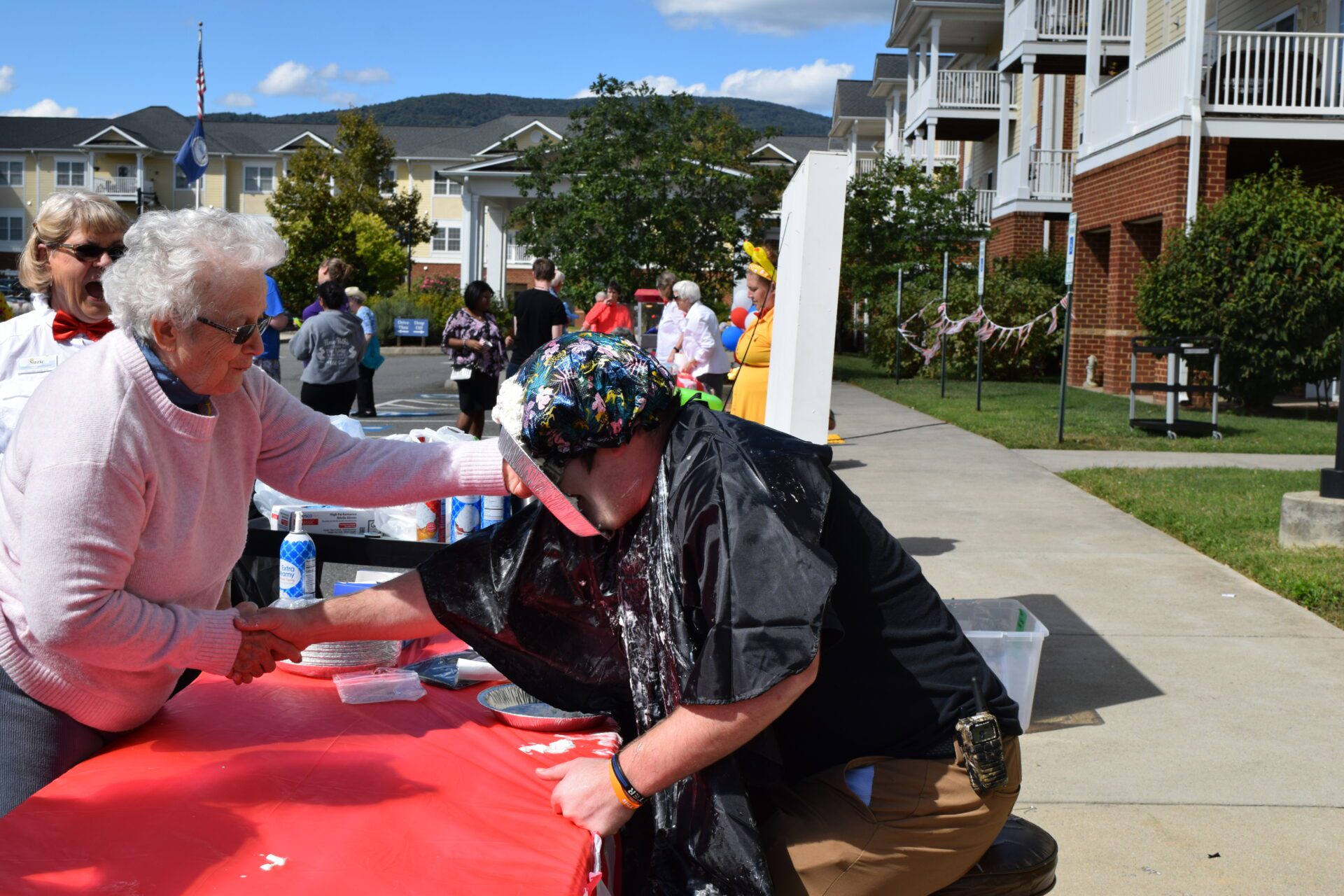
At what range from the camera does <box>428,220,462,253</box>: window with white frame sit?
74.5m

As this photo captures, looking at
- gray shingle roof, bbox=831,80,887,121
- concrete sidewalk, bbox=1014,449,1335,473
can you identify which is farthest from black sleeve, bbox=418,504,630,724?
gray shingle roof, bbox=831,80,887,121

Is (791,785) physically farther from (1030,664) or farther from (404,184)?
(404,184)

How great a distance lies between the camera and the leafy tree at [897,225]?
27.1 m

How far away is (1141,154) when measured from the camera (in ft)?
62.0

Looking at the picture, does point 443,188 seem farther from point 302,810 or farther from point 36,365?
point 302,810

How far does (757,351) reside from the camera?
27.5ft

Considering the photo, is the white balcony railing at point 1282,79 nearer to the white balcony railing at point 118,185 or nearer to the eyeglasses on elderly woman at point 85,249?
the eyeglasses on elderly woman at point 85,249

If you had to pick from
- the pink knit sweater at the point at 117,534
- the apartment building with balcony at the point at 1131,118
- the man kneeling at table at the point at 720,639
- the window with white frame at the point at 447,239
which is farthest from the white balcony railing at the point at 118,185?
the man kneeling at table at the point at 720,639

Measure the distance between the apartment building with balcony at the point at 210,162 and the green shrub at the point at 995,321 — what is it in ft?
152

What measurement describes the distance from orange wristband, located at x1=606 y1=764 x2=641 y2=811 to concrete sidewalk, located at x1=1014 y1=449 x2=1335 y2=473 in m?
10.0

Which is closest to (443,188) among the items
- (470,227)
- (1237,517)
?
(470,227)

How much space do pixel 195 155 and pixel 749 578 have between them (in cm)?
1621

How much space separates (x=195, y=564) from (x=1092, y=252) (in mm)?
22247

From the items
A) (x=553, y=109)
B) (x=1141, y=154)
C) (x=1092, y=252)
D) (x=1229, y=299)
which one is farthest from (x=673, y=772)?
(x=553, y=109)
